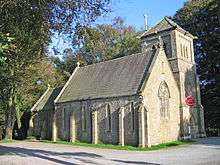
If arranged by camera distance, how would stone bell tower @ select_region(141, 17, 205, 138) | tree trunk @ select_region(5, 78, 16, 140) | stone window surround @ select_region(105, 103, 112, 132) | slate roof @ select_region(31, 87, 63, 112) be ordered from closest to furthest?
stone window surround @ select_region(105, 103, 112, 132) < stone bell tower @ select_region(141, 17, 205, 138) < tree trunk @ select_region(5, 78, 16, 140) < slate roof @ select_region(31, 87, 63, 112)

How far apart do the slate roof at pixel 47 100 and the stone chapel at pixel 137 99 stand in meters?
1.09

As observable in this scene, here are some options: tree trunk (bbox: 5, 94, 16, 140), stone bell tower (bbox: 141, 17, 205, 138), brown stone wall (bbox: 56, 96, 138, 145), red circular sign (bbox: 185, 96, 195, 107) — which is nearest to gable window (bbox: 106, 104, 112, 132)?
brown stone wall (bbox: 56, 96, 138, 145)

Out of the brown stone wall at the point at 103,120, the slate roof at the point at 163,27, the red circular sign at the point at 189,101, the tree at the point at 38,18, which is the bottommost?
the brown stone wall at the point at 103,120

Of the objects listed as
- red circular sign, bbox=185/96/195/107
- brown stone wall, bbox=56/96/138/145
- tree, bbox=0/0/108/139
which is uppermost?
tree, bbox=0/0/108/139

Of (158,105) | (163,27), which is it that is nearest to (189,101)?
(158,105)

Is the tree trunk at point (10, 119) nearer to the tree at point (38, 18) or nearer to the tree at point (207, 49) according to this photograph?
the tree at point (207, 49)

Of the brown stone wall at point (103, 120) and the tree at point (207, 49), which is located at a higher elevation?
the tree at point (207, 49)

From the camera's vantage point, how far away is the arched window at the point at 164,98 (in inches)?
1481

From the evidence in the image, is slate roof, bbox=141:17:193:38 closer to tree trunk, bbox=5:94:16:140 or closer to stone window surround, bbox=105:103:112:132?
stone window surround, bbox=105:103:112:132

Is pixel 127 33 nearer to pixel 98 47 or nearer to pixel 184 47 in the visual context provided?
pixel 184 47

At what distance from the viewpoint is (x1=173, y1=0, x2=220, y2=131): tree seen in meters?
55.3

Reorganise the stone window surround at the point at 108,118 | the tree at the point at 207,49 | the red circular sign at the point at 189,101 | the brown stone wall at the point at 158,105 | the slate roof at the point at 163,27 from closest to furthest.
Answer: the brown stone wall at the point at 158,105, the stone window surround at the point at 108,118, the red circular sign at the point at 189,101, the slate roof at the point at 163,27, the tree at the point at 207,49

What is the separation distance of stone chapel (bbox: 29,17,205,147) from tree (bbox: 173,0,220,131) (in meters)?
11.2

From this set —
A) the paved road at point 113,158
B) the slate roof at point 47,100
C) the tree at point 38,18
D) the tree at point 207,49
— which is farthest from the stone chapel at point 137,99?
the tree at point 38,18
